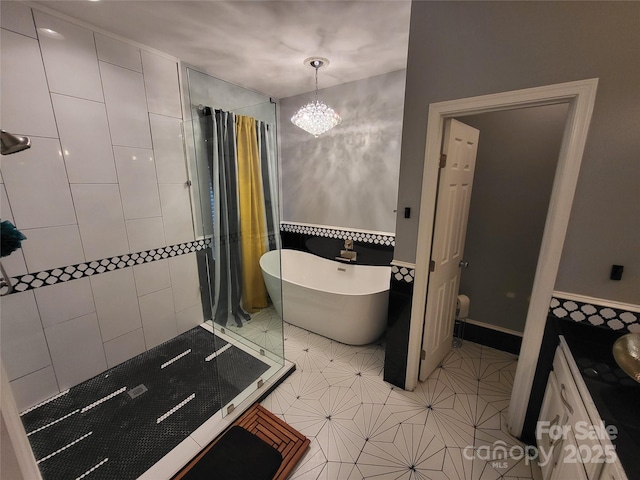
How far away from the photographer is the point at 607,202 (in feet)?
3.90

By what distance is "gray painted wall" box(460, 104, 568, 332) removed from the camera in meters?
2.07

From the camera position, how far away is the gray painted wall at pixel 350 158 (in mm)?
2635

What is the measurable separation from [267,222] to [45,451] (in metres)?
2.10

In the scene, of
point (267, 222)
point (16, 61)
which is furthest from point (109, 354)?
point (16, 61)

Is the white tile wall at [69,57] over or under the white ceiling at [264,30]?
under

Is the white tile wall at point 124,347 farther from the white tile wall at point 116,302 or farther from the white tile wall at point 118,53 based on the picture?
the white tile wall at point 118,53

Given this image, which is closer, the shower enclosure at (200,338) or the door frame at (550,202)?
the door frame at (550,202)

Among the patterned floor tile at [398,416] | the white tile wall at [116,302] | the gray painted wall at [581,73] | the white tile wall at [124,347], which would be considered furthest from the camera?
the white tile wall at [124,347]

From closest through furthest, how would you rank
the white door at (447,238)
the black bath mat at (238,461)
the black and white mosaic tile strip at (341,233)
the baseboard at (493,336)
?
the black bath mat at (238,461)
the white door at (447,238)
the baseboard at (493,336)
the black and white mosaic tile strip at (341,233)

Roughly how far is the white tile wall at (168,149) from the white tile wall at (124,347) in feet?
4.46

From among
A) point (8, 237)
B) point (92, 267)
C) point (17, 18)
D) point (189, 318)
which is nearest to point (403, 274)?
point (8, 237)

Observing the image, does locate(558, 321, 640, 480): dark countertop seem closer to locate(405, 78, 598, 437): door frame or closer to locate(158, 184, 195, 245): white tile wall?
locate(405, 78, 598, 437): door frame

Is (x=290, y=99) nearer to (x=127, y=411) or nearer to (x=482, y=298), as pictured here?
(x=482, y=298)

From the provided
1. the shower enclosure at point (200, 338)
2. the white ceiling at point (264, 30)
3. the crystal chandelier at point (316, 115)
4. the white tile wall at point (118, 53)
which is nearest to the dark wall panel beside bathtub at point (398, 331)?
the shower enclosure at point (200, 338)
